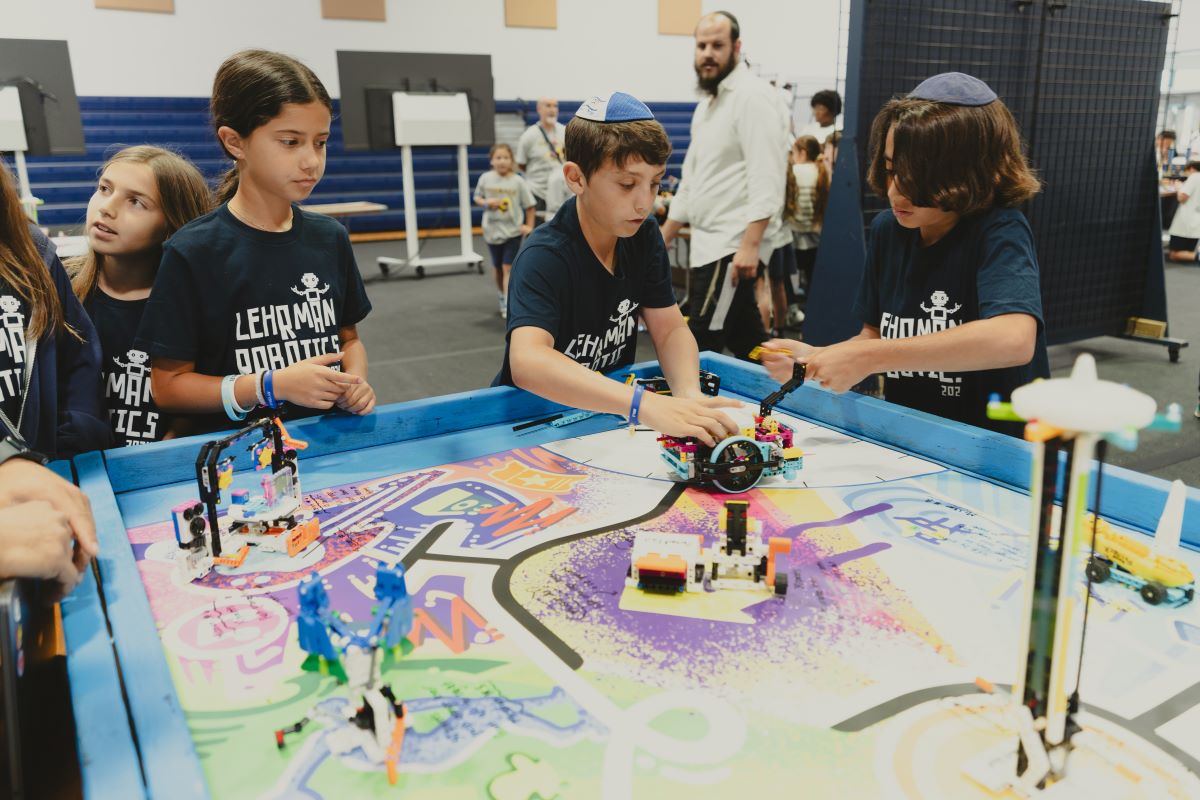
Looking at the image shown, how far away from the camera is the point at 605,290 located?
4.74ft

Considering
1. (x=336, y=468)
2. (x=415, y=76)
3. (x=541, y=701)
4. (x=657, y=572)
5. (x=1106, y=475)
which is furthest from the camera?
(x=415, y=76)

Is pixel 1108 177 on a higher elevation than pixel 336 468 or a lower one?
higher

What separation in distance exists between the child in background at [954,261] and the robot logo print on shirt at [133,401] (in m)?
0.99

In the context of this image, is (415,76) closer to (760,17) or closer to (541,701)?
(760,17)

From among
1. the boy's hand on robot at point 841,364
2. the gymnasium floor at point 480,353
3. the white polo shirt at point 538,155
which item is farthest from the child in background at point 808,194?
the boy's hand on robot at point 841,364

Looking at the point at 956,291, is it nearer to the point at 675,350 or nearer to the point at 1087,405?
the point at 675,350

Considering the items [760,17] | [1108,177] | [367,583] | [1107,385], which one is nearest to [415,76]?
[1108,177]

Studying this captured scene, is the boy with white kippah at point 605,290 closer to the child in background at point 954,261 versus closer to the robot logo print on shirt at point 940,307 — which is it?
the child in background at point 954,261

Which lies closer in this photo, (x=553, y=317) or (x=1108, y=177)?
(x=553, y=317)

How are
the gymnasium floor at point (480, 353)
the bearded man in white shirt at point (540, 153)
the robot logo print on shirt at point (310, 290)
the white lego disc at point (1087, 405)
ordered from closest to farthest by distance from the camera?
the white lego disc at point (1087, 405)
the robot logo print on shirt at point (310, 290)
the gymnasium floor at point (480, 353)
the bearded man in white shirt at point (540, 153)

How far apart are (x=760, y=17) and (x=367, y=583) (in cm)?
1016

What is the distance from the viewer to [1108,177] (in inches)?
142

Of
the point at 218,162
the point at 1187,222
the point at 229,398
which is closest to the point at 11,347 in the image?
the point at 229,398

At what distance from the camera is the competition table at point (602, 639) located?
0.59m
